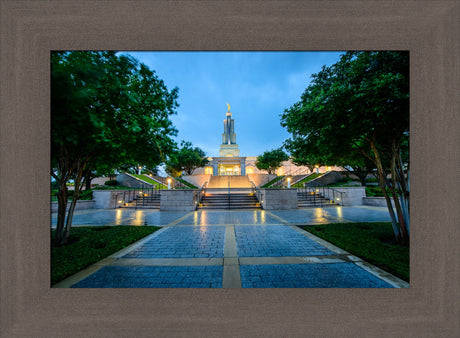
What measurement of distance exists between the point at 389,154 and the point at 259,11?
582 centimetres

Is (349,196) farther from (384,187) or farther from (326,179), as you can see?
(326,179)

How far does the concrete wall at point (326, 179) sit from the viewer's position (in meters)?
21.5

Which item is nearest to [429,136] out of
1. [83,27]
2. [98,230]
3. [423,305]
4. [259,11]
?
[423,305]

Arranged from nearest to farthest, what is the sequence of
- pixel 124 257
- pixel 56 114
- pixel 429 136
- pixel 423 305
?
1. pixel 423 305
2. pixel 429 136
3. pixel 56 114
4. pixel 124 257

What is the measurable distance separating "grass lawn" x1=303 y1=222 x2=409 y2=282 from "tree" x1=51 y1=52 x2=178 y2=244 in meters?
5.29

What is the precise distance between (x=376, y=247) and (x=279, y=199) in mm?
6986

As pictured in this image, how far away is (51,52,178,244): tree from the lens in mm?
2322

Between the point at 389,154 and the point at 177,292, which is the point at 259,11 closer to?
the point at 177,292

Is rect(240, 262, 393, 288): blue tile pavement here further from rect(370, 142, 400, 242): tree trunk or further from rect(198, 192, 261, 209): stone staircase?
rect(198, 192, 261, 209): stone staircase

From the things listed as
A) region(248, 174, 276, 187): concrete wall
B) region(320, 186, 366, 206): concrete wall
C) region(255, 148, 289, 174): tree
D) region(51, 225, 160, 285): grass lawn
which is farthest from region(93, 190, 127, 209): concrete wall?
region(255, 148, 289, 174): tree

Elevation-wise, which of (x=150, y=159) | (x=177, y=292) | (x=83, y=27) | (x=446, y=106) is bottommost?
(x=177, y=292)

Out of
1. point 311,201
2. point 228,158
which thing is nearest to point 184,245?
point 311,201

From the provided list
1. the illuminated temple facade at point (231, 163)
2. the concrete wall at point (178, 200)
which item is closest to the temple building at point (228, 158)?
the illuminated temple facade at point (231, 163)

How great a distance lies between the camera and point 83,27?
81.7 inches
